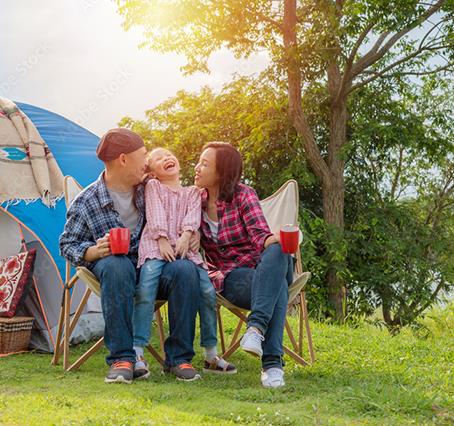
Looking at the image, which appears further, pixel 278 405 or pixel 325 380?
pixel 325 380

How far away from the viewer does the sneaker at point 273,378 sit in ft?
8.57

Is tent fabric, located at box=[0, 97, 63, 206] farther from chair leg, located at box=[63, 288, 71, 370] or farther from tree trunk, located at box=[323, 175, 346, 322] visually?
tree trunk, located at box=[323, 175, 346, 322]

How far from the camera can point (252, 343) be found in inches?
99.5

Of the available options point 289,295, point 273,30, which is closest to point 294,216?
point 289,295

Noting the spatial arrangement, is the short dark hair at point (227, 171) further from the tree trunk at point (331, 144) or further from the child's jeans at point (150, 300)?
the tree trunk at point (331, 144)

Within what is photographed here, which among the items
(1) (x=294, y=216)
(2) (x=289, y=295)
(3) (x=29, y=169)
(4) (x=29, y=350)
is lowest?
(4) (x=29, y=350)

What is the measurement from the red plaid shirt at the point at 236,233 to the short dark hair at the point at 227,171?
0.04 metres

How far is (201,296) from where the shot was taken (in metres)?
2.82

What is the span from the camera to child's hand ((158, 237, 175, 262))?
2791 millimetres

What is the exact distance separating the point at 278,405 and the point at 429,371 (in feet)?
3.50

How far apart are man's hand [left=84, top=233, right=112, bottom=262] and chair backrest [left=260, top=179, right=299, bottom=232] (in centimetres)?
112

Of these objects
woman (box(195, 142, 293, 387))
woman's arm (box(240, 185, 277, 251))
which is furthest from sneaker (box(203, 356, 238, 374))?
woman's arm (box(240, 185, 277, 251))

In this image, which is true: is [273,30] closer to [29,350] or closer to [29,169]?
[29,169]

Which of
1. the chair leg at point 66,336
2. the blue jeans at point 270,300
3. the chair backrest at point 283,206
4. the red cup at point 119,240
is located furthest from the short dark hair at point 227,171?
the chair leg at point 66,336
